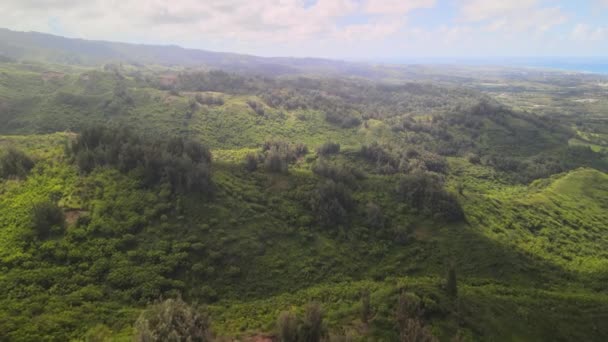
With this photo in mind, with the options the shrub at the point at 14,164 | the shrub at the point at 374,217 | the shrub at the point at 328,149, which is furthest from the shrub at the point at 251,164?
the shrub at the point at 14,164

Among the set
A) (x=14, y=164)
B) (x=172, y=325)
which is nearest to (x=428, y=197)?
(x=172, y=325)

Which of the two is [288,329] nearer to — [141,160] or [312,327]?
[312,327]

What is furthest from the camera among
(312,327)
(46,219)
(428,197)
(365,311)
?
(428,197)

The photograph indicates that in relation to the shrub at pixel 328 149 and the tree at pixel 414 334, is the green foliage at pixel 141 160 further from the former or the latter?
the shrub at pixel 328 149

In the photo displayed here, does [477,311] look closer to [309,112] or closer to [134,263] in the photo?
[134,263]

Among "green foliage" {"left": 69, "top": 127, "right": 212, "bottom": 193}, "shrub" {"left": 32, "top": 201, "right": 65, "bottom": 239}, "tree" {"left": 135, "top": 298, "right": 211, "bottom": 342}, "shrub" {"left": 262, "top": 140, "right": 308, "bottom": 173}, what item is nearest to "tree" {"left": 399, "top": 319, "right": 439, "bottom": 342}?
"tree" {"left": 135, "top": 298, "right": 211, "bottom": 342}

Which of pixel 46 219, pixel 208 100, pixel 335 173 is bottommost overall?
pixel 335 173
